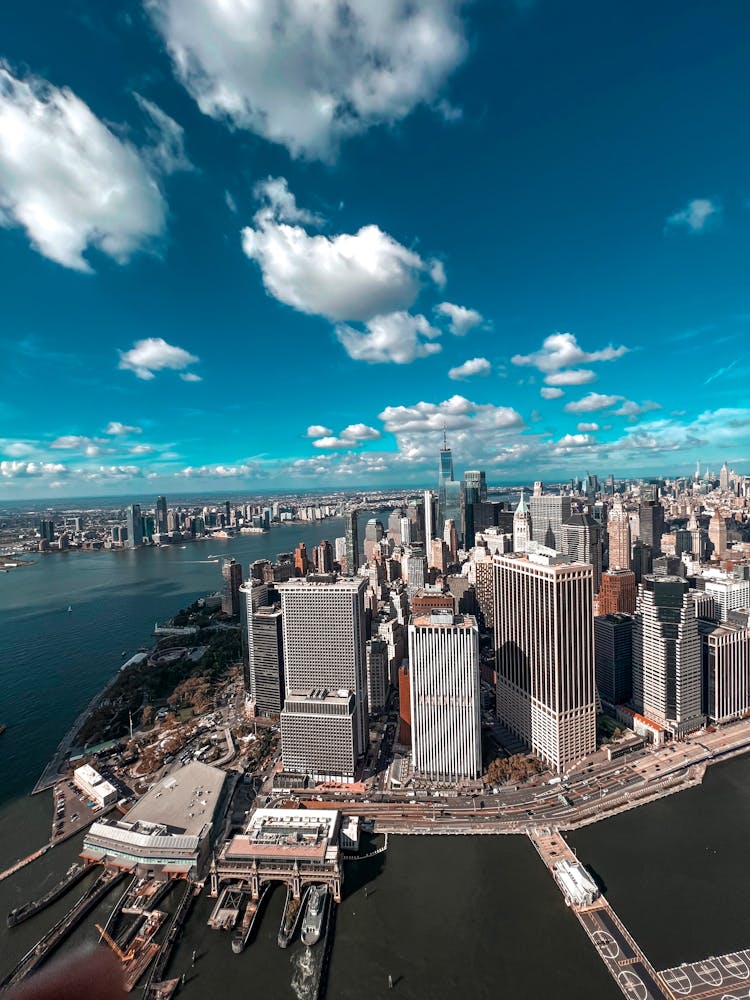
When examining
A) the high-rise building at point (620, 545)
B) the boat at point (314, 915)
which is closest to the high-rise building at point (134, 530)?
the high-rise building at point (620, 545)

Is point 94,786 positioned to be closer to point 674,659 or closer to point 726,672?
point 674,659

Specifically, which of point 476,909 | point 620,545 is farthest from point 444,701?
point 620,545

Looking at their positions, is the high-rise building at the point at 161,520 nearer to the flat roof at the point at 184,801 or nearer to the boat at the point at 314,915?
the flat roof at the point at 184,801

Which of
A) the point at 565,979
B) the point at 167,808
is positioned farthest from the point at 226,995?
the point at 565,979

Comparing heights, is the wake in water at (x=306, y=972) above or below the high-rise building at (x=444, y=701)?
below

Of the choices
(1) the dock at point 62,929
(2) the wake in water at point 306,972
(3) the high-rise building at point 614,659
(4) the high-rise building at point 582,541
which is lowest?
(2) the wake in water at point 306,972
